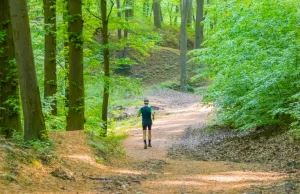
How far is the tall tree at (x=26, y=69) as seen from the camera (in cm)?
671

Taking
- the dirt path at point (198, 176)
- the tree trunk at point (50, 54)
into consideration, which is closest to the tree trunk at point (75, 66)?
the tree trunk at point (50, 54)

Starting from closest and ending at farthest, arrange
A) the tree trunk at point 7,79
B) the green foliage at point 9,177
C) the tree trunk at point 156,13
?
the green foliage at point 9,177 → the tree trunk at point 7,79 → the tree trunk at point 156,13

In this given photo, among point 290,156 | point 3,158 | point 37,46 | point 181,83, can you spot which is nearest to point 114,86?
point 37,46

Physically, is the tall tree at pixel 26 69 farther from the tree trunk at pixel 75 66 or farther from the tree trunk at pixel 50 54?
the tree trunk at pixel 50 54

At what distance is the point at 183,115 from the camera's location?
21.5m

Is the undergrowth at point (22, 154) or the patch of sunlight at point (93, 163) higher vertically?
the undergrowth at point (22, 154)

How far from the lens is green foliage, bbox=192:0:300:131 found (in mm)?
9969

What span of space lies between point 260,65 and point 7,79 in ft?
23.7

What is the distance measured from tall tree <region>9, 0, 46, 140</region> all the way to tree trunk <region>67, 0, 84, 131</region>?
3.05 metres

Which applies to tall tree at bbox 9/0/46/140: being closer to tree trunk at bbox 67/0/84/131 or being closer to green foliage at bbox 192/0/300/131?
tree trunk at bbox 67/0/84/131

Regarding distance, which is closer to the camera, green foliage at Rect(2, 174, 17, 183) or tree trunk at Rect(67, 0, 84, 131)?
green foliage at Rect(2, 174, 17, 183)

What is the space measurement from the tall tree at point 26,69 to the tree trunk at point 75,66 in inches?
120

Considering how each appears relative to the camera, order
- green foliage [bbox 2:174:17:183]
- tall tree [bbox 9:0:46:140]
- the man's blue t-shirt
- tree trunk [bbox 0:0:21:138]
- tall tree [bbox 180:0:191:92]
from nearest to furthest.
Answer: green foliage [bbox 2:174:17:183] < tall tree [bbox 9:0:46:140] < tree trunk [bbox 0:0:21:138] < the man's blue t-shirt < tall tree [bbox 180:0:191:92]

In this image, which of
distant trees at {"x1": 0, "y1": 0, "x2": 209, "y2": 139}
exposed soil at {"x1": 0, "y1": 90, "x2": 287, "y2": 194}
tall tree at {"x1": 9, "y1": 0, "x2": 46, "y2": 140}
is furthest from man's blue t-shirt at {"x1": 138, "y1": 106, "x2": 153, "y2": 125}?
tall tree at {"x1": 9, "y1": 0, "x2": 46, "y2": 140}
